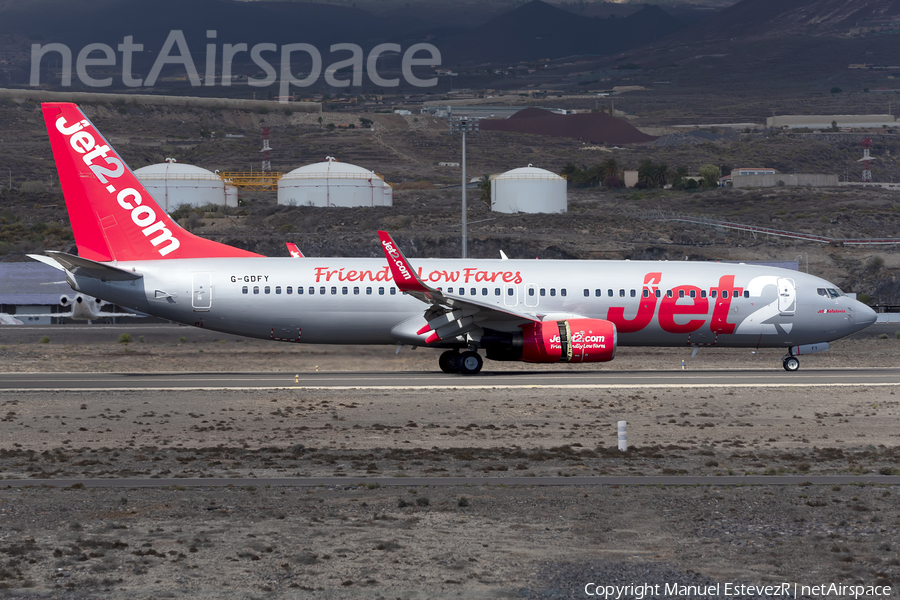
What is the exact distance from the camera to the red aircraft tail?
32.7 metres

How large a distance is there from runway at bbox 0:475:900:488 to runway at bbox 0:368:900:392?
477 inches

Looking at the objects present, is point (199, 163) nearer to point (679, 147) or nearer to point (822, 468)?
point (679, 147)

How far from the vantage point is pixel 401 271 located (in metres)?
30.7

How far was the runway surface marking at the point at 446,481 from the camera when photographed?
16109mm

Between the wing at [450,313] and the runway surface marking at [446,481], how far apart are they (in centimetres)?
1421

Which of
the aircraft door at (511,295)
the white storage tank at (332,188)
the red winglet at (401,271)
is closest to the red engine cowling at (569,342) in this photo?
the aircraft door at (511,295)

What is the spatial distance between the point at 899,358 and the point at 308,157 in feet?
453

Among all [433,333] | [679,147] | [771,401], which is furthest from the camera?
[679,147]

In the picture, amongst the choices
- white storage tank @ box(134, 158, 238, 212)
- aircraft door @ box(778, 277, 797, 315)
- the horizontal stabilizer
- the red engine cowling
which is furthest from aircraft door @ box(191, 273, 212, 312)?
white storage tank @ box(134, 158, 238, 212)

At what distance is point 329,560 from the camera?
12.1 metres

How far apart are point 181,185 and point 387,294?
7747cm

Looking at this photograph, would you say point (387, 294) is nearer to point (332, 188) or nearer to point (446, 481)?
point (446, 481)

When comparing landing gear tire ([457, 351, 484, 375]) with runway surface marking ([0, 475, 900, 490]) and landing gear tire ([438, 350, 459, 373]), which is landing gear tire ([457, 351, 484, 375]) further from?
runway surface marking ([0, 475, 900, 490])

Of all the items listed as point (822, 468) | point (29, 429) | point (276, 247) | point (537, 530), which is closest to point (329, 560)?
point (537, 530)
